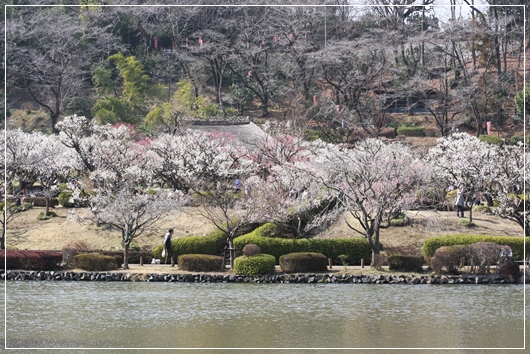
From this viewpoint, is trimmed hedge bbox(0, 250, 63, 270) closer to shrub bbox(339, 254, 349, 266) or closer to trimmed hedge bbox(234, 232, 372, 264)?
trimmed hedge bbox(234, 232, 372, 264)

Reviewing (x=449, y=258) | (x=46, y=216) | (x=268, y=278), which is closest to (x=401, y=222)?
(x=449, y=258)

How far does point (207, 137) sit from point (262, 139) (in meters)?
3.14

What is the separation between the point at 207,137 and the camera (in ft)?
169

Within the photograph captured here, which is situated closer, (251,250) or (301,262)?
(301,262)

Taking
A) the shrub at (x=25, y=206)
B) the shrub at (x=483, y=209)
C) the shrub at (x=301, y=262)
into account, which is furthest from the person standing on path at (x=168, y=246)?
the shrub at (x=483, y=209)

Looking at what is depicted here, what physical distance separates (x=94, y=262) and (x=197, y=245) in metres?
4.24

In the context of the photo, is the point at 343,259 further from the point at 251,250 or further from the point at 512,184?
the point at 512,184

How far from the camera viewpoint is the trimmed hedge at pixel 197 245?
37.2 m

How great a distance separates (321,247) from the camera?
36.7 m

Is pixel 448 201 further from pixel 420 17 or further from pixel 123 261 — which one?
pixel 420 17

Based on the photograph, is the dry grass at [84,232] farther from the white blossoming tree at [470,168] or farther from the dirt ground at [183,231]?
the white blossoming tree at [470,168]

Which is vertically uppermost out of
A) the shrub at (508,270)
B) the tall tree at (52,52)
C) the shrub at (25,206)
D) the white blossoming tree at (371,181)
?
the tall tree at (52,52)

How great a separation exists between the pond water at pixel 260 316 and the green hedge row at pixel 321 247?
365 cm

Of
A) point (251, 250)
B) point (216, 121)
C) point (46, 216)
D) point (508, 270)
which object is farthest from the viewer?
point (216, 121)
